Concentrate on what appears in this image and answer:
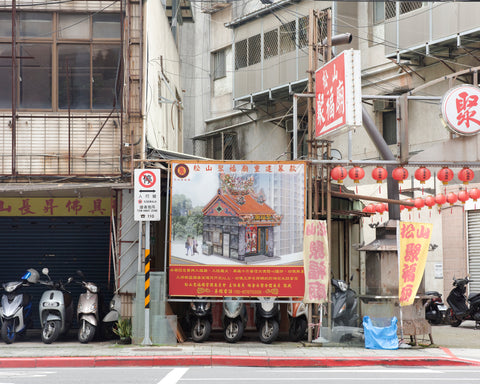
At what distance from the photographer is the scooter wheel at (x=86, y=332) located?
47.8ft

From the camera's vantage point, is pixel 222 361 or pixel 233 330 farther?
pixel 233 330

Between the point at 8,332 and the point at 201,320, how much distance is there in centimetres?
386

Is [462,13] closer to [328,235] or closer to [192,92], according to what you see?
[328,235]

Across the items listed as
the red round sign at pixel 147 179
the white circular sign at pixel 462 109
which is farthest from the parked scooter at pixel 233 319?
the white circular sign at pixel 462 109

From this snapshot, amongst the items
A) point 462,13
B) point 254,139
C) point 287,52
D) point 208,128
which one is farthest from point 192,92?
point 462,13

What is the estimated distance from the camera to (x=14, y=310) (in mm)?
14453

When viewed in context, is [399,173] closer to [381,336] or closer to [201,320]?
[381,336]

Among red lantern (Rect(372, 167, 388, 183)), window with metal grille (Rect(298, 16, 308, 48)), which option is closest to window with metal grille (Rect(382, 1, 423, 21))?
window with metal grille (Rect(298, 16, 308, 48))

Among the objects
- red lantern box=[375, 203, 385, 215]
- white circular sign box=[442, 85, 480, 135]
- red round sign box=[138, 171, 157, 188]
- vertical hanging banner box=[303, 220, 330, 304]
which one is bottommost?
vertical hanging banner box=[303, 220, 330, 304]

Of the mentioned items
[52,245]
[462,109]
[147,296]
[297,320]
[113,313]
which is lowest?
[297,320]

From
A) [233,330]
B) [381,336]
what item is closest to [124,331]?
[233,330]

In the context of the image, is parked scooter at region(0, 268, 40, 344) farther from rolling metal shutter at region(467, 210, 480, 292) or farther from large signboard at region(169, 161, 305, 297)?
rolling metal shutter at region(467, 210, 480, 292)

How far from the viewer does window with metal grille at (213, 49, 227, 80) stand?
2980cm

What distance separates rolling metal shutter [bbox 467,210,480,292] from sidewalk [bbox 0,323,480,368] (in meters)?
7.17
